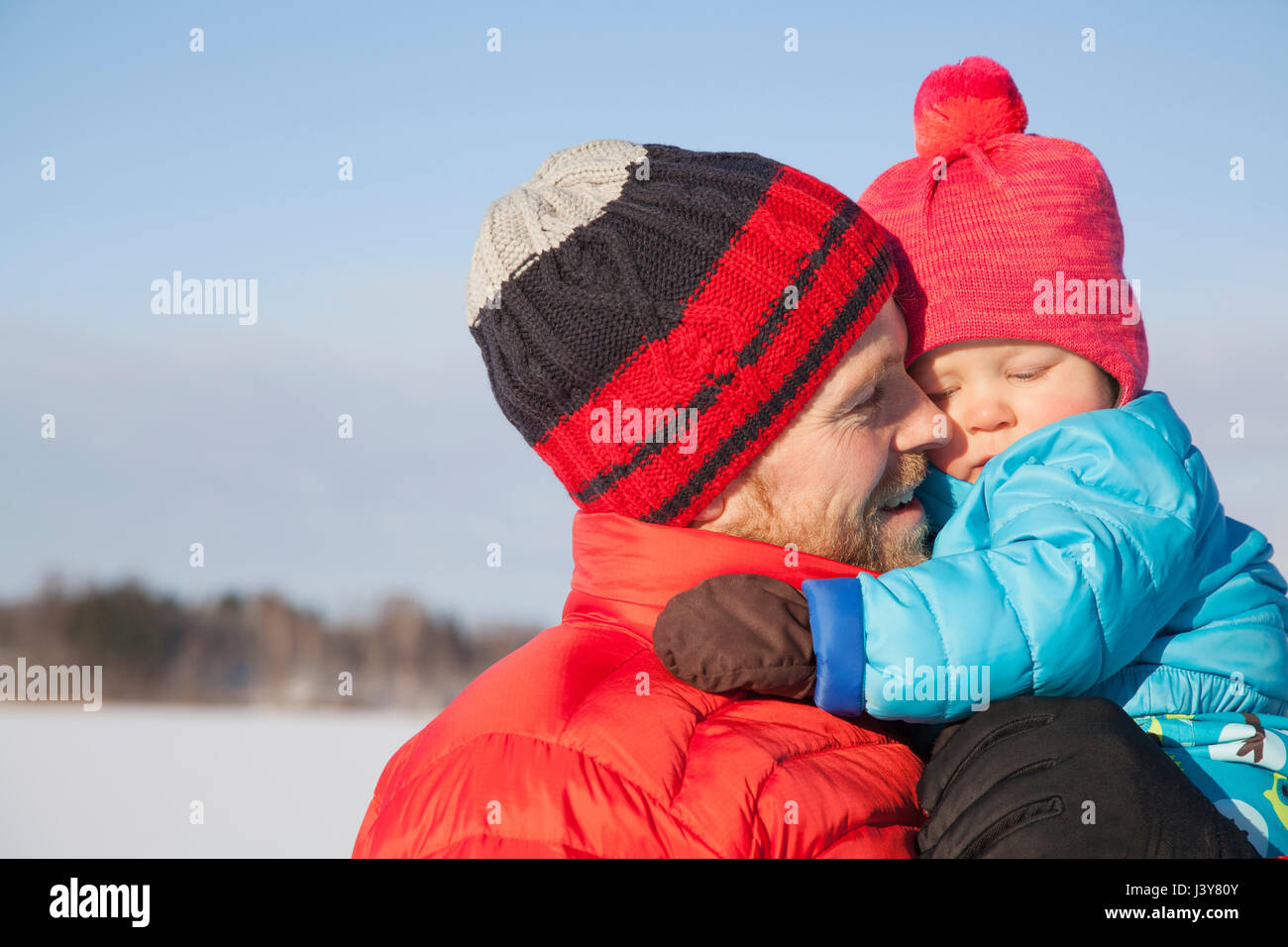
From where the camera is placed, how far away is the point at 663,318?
75.2 inches

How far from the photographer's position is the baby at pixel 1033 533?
1.70 meters

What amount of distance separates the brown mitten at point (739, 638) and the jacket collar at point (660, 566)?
0.16 meters

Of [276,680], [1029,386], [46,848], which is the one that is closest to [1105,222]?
[1029,386]

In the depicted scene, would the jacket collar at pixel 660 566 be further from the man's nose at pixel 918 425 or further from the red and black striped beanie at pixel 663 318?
the man's nose at pixel 918 425

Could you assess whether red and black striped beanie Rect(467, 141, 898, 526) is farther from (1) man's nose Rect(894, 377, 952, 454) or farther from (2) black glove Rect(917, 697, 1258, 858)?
(2) black glove Rect(917, 697, 1258, 858)

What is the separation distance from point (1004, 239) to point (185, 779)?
890 centimetres

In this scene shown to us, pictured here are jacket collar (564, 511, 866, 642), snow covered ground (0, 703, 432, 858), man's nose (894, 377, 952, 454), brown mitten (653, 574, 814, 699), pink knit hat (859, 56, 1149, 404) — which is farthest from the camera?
snow covered ground (0, 703, 432, 858)

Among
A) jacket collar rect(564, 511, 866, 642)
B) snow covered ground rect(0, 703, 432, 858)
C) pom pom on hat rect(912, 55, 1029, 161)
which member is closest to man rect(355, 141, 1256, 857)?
jacket collar rect(564, 511, 866, 642)

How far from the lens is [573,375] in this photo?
1.94 metres

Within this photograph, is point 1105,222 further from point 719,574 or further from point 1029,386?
point 719,574

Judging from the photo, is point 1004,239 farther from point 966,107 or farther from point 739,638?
point 739,638

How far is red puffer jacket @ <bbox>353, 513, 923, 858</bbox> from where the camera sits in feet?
4.88

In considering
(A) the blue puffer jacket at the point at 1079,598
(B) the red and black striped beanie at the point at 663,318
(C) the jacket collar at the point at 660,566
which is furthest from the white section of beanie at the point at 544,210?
(A) the blue puffer jacket at the point at 1079,598
